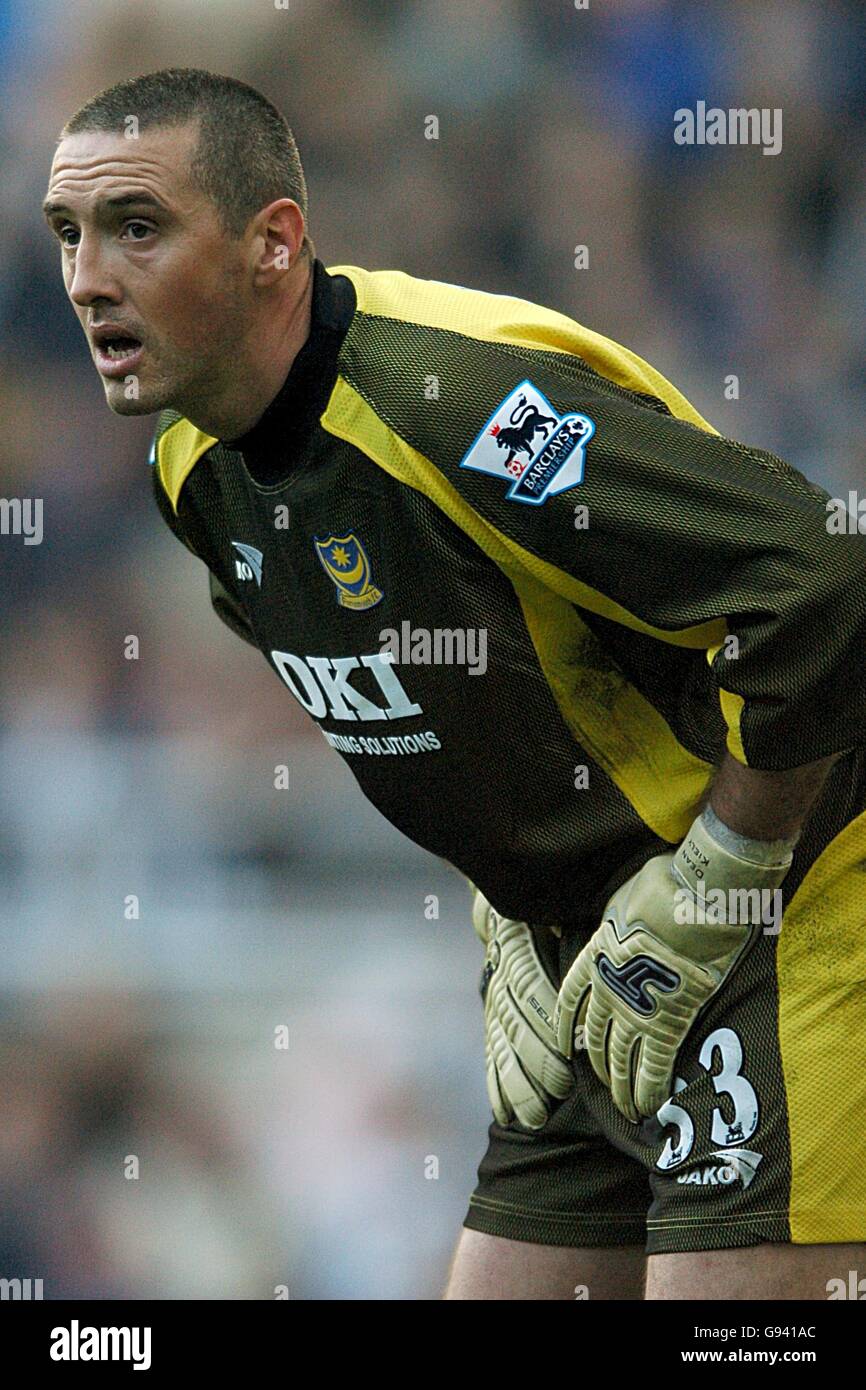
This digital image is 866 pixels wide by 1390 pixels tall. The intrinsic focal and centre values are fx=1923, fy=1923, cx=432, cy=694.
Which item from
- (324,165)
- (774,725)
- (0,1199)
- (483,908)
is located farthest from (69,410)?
(774,725)

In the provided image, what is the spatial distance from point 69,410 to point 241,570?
2.85m

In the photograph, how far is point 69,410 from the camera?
516 cm

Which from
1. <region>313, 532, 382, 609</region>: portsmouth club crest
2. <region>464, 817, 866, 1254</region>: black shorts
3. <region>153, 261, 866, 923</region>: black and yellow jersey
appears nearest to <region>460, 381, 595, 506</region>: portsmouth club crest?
<region>153, 261, 866, 923</region>: black and yellow jersey

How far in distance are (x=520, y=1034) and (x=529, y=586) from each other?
674 mm

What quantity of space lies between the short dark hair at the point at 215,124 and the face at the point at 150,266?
0.02m

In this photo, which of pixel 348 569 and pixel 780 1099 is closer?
pixel 780 1099

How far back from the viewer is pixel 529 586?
217 cm

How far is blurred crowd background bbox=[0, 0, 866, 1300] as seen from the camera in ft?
14.3

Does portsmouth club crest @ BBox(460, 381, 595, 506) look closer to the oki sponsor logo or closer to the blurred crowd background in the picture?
the oki sponsor logo

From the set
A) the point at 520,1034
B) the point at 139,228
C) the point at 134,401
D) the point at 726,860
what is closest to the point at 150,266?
the point at 139,228

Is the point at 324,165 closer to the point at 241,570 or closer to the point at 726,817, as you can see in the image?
the point at 241,570

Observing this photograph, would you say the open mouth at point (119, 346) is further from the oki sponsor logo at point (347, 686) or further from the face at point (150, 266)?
the oki sponsor logo at point (347, 686)

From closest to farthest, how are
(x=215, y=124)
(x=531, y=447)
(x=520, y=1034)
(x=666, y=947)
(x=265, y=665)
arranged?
(x=531, y=447) < (x=666, y=947) < (x=215, y=124) < (x=520, y=1034) < (x=265, y=665)

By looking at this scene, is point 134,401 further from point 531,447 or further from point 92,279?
point 531,447
